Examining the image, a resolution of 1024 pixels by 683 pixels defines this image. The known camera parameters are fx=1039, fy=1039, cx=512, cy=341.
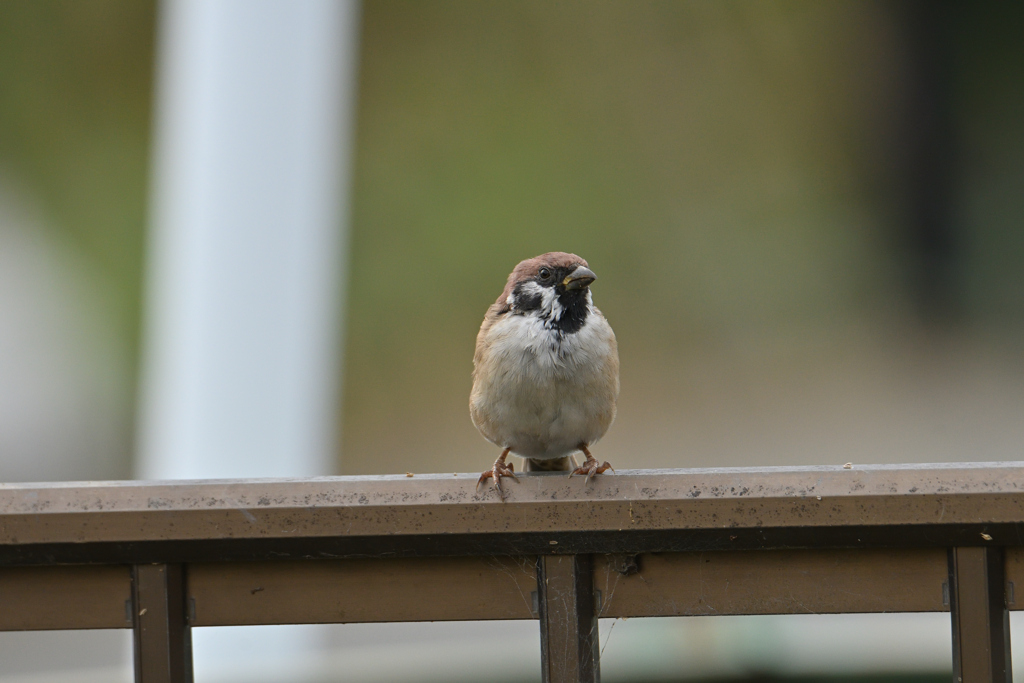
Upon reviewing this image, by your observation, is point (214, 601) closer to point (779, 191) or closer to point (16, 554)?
point (16, 554)

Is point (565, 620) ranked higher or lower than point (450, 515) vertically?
lower

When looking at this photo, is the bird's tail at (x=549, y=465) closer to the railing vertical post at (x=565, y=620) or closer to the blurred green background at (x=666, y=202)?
the railing vertical post at (x=565, y=620)

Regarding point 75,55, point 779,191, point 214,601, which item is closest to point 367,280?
point 75,55

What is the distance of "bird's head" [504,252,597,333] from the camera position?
2215 millimetres

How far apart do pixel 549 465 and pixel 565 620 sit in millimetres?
1241

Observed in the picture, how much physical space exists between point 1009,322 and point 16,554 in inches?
215

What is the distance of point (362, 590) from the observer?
1246mm

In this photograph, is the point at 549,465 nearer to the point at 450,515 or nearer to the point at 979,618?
the point at 450,515

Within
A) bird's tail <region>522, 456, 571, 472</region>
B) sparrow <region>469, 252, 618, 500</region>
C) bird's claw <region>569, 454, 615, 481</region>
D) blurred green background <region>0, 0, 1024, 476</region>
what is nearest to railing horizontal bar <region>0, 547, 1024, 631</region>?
bird's claw <region>569, 454, 615, 481</region>

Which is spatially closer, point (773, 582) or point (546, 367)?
point (773, 582)

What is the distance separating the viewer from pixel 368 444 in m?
5.72

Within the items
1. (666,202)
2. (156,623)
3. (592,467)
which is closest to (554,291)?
(592,467)

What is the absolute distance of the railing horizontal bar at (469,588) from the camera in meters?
1.18

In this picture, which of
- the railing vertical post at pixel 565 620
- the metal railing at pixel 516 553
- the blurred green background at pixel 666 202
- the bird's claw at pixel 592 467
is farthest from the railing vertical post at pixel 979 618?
the blurred green background at pixel 666 202
